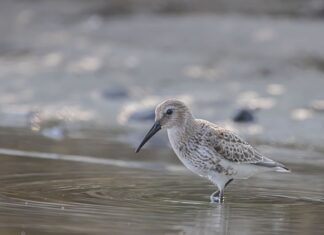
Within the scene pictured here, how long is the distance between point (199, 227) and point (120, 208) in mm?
925

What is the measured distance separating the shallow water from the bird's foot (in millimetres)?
80

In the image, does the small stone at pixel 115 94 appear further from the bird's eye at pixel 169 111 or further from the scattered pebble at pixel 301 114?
the bird's eye at pixel 169 111

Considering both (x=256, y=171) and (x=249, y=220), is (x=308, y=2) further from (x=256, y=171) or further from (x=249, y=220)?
(x=249, y=220)

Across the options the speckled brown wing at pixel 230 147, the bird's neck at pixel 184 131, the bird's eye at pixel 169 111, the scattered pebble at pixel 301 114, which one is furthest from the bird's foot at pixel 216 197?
the scattered pebble at pixel 301 114

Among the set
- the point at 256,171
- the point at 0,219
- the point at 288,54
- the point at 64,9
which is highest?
the point at 64,9

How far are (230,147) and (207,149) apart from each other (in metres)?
0.25

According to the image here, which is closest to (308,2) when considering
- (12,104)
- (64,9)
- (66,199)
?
(64,9)

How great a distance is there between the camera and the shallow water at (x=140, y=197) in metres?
8.28

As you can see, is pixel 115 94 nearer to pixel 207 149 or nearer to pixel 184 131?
pixel 184 131

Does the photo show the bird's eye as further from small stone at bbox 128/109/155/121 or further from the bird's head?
small stone at bbox 128/109/155/121

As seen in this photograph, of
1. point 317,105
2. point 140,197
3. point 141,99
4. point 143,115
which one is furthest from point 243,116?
point 140,197

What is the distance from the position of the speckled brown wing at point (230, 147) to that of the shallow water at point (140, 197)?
0.35m

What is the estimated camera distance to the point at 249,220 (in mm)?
8711

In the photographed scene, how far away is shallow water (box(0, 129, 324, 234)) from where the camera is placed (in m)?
8.28
